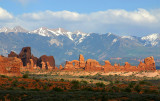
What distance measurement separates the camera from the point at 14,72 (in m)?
67.1

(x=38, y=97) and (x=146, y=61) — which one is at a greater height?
(x=146, y=61)

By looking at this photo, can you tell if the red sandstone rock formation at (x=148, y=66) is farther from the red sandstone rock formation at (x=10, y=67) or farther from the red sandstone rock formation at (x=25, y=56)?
the red sandstone rock formation at (x=10, y=67)

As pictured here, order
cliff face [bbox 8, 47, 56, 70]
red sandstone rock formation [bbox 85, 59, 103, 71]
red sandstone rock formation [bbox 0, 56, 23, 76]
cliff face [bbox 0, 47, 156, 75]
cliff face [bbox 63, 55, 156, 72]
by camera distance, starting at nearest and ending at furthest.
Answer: red sandstone rock formation [bbox 0, 56, 23, 76] → cliff face [bbox 0, 47, 156, 75] → cliff face [bbox 63, 55, 156, 72] → red sandstone rock formation [bbox 85, 59, 103, 71] → cliff face [bbox 8, 47, 56, 70]

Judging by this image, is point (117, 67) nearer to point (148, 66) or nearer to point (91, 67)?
point (91, 67)

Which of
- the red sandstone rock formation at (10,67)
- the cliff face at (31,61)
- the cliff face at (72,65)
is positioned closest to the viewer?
the red sandstone rock formation at (10,67)

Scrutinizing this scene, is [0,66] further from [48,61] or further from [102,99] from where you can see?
[48,61]

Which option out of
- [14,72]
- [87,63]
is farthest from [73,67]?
[14,72]

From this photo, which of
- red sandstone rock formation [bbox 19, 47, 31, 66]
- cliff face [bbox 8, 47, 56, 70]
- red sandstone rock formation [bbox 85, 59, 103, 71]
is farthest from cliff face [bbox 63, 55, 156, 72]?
red sandstone rock formation [bbox 19, 47, 31, 66]

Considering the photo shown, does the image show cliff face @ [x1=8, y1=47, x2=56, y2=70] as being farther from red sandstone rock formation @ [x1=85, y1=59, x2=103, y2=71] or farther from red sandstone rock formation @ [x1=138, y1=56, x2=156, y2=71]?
red sandstone rock formation @ [x1=138, y1=56, x2=156, y2=71]

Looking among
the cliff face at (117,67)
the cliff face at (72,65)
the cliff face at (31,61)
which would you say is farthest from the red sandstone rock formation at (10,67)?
the cliff face at (31,61)

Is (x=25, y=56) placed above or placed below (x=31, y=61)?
above

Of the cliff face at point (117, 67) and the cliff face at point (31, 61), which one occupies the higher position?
the cliff face at point (31, 61)

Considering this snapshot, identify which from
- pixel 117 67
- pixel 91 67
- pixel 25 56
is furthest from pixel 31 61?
pixel 117 67

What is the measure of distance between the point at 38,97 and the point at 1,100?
382cm
